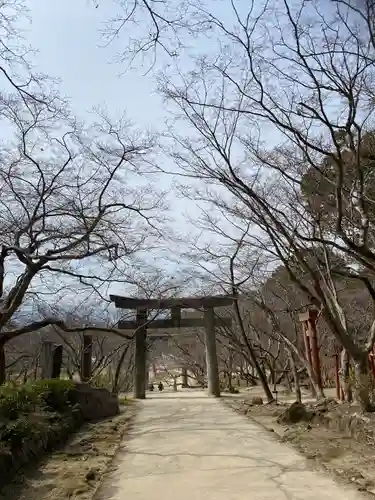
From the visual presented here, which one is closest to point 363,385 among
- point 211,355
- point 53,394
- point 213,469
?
point 213,469

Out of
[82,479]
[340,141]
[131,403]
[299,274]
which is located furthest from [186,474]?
[131,403]

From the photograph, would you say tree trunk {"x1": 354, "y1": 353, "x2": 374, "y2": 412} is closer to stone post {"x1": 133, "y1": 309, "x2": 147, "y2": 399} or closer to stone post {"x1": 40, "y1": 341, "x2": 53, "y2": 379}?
stone post {"x1": 40, "y1": 341, "x2": 53, "y2": 379}

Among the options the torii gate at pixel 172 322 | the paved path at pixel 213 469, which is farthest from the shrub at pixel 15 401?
the torii gate at pixel 172 322

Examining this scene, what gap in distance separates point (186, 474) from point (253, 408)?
6.88 metres

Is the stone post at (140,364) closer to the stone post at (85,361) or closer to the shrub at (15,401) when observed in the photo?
the stone post at (85,361)

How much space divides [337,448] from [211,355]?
11756 mm

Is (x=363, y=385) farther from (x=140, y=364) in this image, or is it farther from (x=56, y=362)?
→ (x=140, y=364)

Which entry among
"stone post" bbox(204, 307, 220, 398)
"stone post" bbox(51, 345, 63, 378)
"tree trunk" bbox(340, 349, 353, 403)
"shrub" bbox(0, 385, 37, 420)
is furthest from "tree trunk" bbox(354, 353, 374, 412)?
"stone post" bbox(204, 307, 220, 398)

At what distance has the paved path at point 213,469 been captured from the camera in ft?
13.4

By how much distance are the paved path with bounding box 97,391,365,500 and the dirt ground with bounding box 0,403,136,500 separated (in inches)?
6.9

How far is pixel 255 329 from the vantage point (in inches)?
743

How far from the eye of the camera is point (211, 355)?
1733 centimetres

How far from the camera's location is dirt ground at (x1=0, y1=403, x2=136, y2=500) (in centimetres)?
439

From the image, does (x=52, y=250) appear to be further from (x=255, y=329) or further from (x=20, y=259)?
(x=255, y=329)
